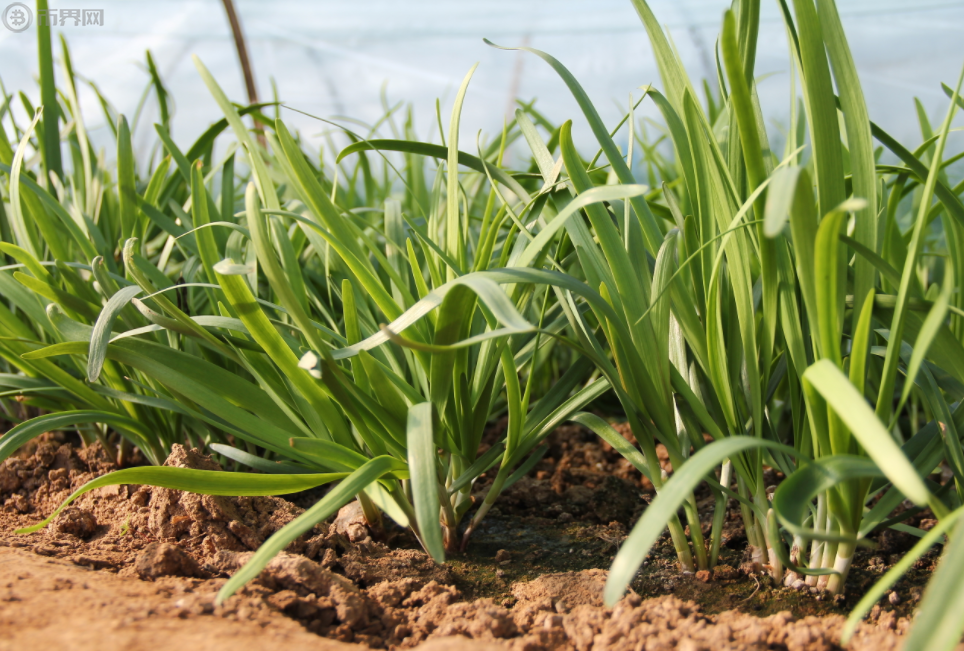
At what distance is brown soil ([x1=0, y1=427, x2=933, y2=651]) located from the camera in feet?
1.16

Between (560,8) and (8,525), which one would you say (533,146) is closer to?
(8,525)

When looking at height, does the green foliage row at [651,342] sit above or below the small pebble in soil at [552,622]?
above

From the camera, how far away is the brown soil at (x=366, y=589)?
35 cm

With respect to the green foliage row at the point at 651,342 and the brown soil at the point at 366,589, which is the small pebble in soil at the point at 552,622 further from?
the green foliage row at the point at 651,342

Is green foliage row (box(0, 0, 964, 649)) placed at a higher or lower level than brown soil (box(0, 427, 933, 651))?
higher

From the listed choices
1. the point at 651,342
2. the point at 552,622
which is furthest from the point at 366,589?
the point at 651,342

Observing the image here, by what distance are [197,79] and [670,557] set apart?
441 centimetres

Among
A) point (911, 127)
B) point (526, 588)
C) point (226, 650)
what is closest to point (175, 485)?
point (226, 650)

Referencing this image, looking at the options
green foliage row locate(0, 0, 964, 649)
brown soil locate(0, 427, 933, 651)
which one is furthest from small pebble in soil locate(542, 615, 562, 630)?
green foliage row locate(0, 0, 964, 649)

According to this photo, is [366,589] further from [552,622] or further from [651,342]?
[651,342]

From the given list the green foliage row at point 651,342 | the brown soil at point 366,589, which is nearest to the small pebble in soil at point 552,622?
the brown soil at point 366,589

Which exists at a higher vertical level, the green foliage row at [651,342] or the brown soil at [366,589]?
the green foliage row at [651,342]

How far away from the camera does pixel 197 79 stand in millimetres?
3957

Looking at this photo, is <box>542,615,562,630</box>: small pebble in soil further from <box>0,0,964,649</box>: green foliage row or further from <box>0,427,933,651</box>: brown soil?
<box>0,0,964,649</box>: green foliage row
